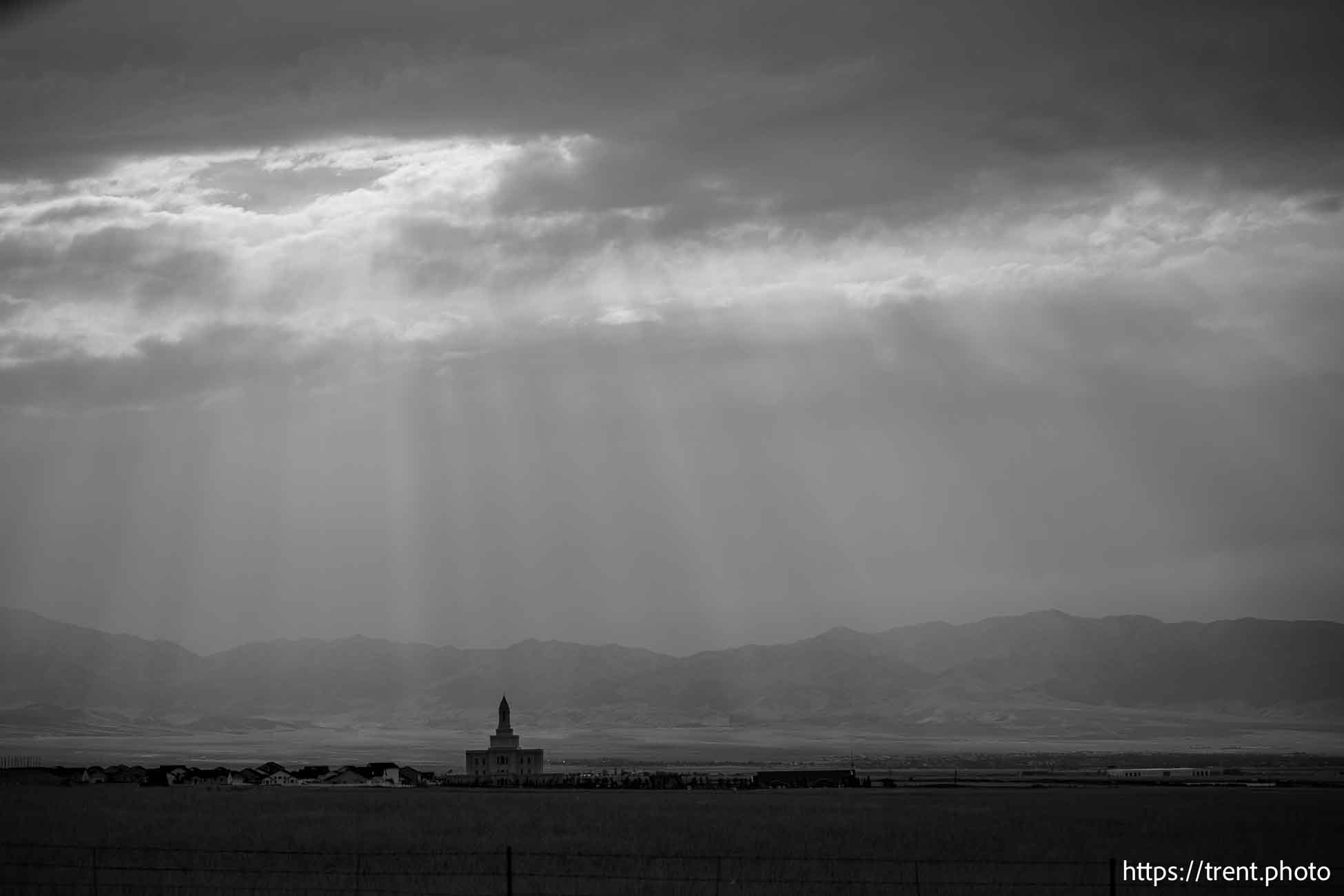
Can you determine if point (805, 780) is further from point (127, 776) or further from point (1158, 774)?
point (127, 776)

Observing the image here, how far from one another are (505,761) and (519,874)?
Result: 110 meters

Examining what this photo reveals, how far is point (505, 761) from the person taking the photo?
484 feet

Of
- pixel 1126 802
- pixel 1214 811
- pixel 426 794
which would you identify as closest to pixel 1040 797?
pixel 1126 802

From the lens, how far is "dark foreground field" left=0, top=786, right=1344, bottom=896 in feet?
126

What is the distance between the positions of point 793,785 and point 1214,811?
50.2 metres

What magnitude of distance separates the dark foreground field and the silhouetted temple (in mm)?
50827

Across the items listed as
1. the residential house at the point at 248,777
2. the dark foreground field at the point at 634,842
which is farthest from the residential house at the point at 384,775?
the dark foreground field at the point at 634,842

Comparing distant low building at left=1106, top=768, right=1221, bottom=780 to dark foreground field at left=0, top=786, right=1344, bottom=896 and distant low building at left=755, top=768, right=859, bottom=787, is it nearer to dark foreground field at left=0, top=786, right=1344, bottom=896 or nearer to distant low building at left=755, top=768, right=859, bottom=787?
distant low building at left=755, top=768, right=859, bottom=787

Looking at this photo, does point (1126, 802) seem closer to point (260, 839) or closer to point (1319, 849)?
point (1319, 849)

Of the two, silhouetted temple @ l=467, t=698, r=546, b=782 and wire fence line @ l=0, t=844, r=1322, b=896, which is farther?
silhouetted temple @ l=467, t=698, r=546, b=782

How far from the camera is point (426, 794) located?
324 ft

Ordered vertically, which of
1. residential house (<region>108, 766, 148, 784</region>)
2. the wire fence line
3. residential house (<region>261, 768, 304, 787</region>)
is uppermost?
the wire fence line

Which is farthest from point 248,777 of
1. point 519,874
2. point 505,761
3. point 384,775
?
point 519,874

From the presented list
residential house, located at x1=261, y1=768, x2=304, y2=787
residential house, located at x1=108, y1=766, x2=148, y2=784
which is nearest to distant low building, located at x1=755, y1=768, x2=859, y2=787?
residential house, located at x1=261, y1=768, x2=304, y2=787
